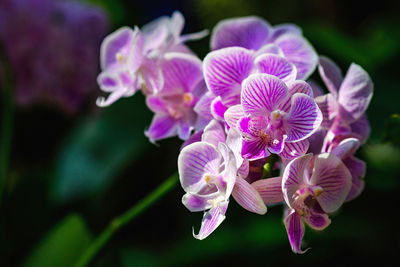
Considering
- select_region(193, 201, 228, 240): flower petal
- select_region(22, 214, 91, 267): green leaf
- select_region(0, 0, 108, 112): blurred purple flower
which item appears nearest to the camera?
select_region(193, 201, 228, 240): flower petal

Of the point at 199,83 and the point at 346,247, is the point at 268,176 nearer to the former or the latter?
the point at 199,83

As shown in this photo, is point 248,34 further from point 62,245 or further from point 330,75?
point 62,245

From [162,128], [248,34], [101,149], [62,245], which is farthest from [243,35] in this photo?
[101,149]

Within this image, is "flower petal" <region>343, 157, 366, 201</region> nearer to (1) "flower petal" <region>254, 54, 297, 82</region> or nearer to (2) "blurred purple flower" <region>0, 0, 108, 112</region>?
(1) "flower petal" <region>254, 54, 297, 82</region>

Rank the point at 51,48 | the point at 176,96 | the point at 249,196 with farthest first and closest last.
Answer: the point at 51,48
the point at 176,96
the point at 249,196

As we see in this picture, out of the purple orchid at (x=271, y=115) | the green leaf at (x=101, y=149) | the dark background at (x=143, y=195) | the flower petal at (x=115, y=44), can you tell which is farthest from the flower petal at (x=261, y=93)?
the green leaf at (x=101, y=149)

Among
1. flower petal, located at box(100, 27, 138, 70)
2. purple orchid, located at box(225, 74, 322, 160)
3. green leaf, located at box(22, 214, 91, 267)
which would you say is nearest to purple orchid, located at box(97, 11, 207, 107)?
flower petal, located at box(100, 27, 138, 70)

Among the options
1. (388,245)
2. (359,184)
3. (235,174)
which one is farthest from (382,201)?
(235,174)
